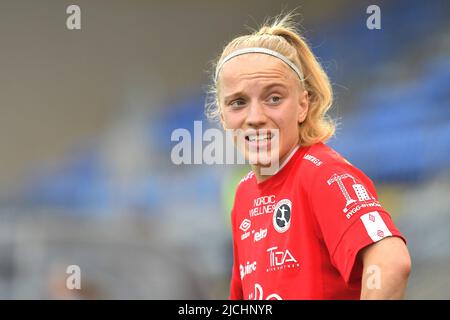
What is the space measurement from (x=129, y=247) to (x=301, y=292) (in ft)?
11.4

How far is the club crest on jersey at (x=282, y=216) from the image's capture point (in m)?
1.89

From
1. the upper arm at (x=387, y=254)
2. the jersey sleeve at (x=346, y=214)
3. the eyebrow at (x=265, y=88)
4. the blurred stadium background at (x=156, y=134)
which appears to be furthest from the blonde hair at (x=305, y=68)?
the blurred stadium background at (x=156, y=134)

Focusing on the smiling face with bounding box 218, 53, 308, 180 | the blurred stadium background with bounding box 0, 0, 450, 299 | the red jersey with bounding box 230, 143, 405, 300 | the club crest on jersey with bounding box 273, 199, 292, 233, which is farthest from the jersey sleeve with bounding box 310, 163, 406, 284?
the blurred stadium background with bounding box 0, 0, 450, 299

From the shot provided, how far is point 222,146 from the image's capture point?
4820 millimetres

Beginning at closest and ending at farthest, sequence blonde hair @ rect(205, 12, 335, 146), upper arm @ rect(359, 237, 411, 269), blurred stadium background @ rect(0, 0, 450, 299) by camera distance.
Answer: upper arm @ rect(359, 237, 411, 269) → blonde hair @ rect(205, 12, 335, 146) → blurred stadium background @ rect(0, 0, 450, 299)

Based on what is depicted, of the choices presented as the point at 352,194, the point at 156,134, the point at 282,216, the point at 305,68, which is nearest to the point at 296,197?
the point at 282,216

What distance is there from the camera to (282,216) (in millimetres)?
1916

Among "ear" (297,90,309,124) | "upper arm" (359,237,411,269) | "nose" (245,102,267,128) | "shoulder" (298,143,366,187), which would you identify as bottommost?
"upper arm" (359,237,411,269)

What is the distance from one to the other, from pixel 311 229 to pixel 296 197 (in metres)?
0.11

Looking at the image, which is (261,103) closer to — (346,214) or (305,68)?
(305,68)

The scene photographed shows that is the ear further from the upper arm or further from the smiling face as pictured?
the upper arm

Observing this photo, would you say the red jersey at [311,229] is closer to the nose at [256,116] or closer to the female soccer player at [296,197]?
the female soccer player at [296,197]

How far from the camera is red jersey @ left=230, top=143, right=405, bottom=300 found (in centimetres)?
166
